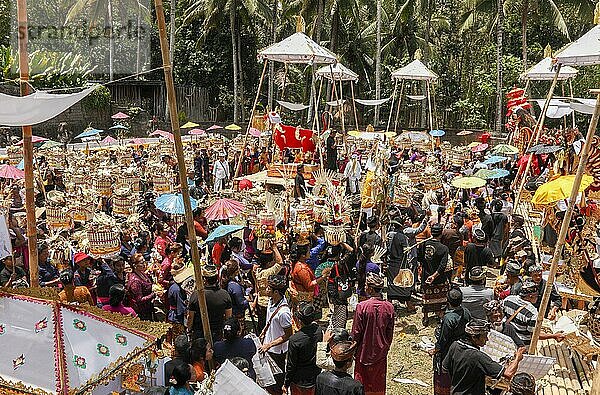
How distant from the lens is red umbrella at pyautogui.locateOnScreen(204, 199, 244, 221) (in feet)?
30.0

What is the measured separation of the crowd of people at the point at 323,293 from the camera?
4953mm

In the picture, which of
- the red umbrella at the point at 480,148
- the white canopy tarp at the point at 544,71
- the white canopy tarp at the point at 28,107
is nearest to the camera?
the white canopy tarp at the point at 28,107

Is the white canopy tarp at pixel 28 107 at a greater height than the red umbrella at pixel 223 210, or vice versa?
the white canopy tarp at pixel 28 107

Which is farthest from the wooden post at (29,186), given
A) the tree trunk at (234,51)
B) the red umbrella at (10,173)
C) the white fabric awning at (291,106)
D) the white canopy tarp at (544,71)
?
the tree trunk at (234,51)

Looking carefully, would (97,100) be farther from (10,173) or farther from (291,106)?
(10,173)

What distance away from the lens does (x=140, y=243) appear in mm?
8406

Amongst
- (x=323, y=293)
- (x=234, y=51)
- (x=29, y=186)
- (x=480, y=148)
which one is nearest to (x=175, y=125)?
(x=29, y=186)

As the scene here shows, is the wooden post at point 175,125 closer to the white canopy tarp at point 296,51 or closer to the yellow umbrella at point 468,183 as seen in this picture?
the yellow umbrella at point 468,183

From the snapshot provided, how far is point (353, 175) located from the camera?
15.3m

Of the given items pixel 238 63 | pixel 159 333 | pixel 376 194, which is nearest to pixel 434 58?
pixel 238 63

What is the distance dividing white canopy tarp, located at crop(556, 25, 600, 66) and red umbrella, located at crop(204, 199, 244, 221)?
523 centimetres

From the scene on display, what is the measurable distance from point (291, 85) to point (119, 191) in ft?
83.5

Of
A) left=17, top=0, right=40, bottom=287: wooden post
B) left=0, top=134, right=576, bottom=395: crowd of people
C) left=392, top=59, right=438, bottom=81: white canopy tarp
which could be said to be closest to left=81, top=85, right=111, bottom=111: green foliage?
left=392, top=59, right=438, bottom=81: white canopy tarp

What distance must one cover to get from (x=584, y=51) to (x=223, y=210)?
562cm
